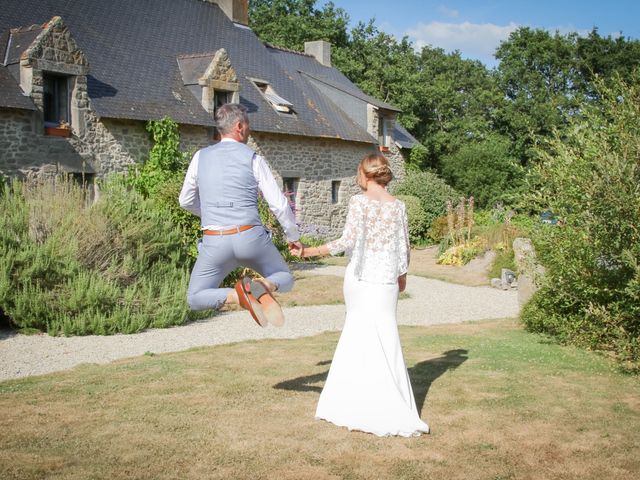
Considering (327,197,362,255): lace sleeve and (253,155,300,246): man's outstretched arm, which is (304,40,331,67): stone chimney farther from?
(327,197,362,255): lace sleeve

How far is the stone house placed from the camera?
15.9 metres

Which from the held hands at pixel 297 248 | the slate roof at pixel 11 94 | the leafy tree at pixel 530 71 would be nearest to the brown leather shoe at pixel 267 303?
the held hands at pixel 297 248

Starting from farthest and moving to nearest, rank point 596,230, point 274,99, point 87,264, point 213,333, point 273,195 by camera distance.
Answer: point 274,99 < point 87,264 < point 213,333 < point 596,230 < point 273,195

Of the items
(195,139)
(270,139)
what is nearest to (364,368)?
(195,139)

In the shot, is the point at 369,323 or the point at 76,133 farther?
the point at 76,133

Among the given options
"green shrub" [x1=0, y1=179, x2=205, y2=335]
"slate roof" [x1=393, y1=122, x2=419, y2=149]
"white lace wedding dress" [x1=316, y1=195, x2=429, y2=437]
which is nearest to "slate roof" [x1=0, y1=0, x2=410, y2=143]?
"slate roof" [x1=393, y1=122, x2=419, y2=149]

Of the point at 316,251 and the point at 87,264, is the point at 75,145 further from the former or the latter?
the point at 316,251

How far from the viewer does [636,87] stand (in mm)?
7809

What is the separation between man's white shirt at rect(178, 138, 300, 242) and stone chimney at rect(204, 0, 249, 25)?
2157 centimetres

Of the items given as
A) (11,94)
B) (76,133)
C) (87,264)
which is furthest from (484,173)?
(87,264)

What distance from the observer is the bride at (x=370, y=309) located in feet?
17.3

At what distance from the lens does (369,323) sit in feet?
17.5

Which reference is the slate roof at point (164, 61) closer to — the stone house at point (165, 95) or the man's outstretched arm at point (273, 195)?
the stone house at point (165, 95)

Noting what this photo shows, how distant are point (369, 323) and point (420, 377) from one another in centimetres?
167
